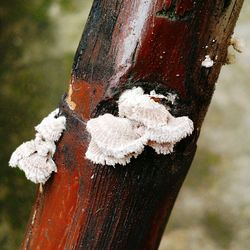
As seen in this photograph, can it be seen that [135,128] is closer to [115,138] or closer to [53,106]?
[115,138]

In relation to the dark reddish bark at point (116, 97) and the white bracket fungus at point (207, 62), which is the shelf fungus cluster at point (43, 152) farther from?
the white bracket fungus at point (207, 62)

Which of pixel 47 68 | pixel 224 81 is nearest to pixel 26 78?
pixel 47 68

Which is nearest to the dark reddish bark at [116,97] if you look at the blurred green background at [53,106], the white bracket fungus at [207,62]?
the white bracket fungus at [207,62]

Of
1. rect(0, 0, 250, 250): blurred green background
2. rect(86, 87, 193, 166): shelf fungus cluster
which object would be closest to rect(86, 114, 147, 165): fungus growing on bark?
rect(86, 87, 193, 166): shelf fungus cluster

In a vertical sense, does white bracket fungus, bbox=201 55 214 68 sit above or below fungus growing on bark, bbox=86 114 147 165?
above

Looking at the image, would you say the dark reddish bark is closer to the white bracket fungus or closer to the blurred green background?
the white bracket fungus

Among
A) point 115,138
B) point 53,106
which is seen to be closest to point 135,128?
point 115,138
